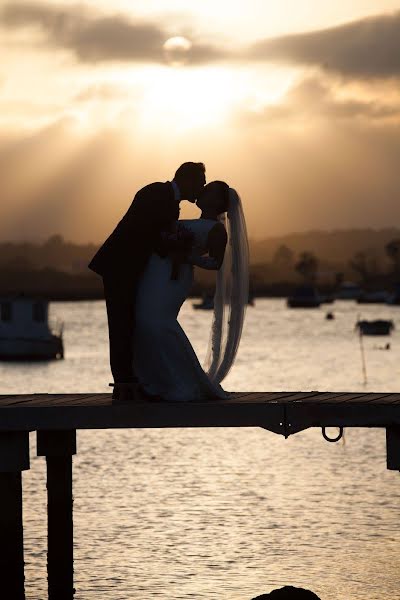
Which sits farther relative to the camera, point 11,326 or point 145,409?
point 11,326

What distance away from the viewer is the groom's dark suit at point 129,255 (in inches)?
587

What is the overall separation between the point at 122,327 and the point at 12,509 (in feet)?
8.48

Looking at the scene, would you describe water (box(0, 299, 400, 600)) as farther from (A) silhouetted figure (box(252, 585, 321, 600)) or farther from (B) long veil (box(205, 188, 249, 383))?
(B) long veil (box(205, 188, 249, 383))

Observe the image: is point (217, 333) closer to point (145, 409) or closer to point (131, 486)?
point (145, 409)

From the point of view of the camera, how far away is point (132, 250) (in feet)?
49.0

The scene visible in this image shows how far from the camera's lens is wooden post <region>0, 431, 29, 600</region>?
49.4 feet

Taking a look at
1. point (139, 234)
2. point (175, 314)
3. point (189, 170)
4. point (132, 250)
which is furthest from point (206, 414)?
point (189, 170)

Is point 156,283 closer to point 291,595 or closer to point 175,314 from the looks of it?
point 175,314

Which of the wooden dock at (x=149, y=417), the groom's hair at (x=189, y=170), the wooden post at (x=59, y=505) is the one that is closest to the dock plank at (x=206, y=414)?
the wooden dock at (x=149, y=417)

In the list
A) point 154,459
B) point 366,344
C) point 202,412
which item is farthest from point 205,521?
point 366,344

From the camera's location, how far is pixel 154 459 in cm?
4619

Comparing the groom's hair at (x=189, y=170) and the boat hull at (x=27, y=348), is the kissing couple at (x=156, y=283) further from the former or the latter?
the boat hull at (x=27, y=348)

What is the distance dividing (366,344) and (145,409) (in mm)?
132453

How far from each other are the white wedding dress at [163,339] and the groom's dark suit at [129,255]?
105mm
